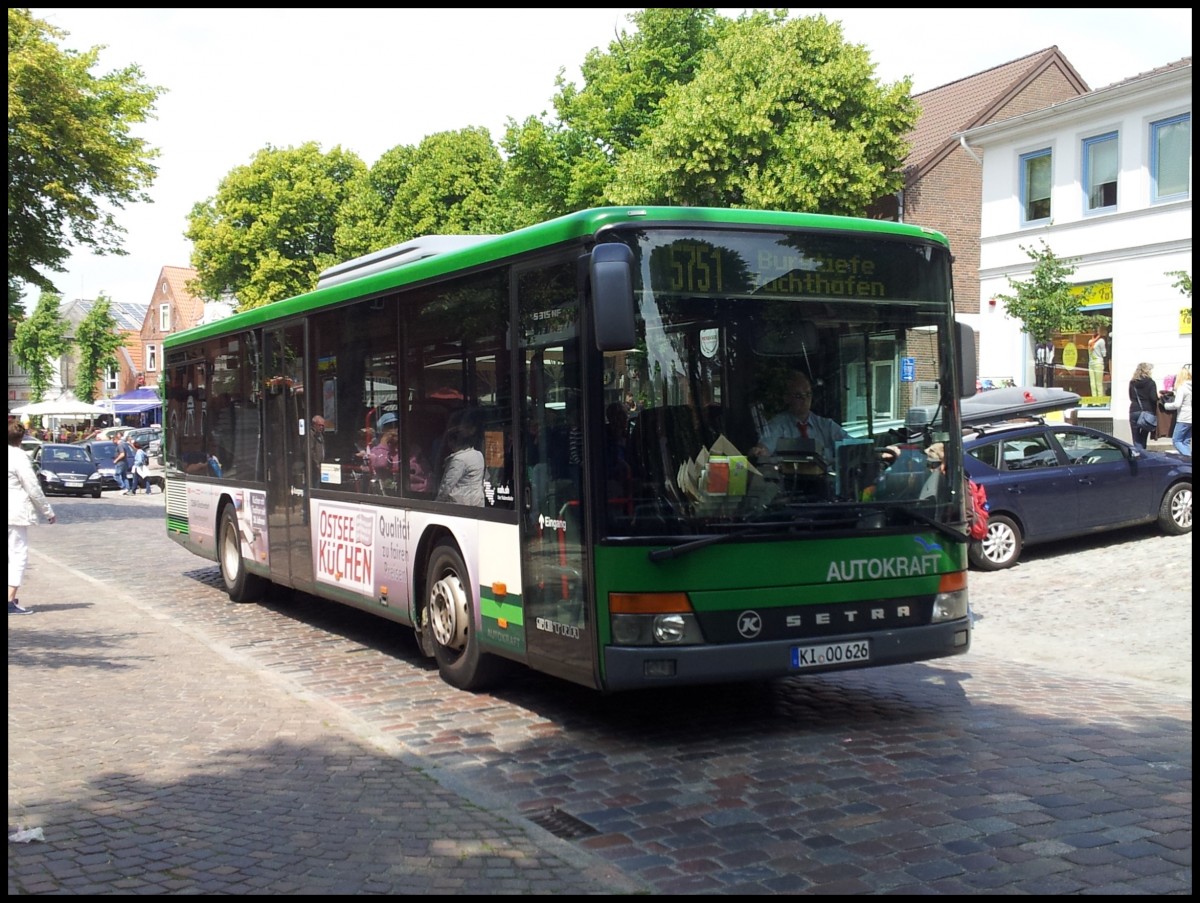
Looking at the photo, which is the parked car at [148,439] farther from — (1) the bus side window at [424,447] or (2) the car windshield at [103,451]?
(1) the bus side window at [424,447]

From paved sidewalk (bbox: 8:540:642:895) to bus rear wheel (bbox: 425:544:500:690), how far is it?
97 cm

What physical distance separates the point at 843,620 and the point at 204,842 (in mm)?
3575

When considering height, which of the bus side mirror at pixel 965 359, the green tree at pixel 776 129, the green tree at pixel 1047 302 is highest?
the green tree at pixel 776 129

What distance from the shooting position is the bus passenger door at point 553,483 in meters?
6.91

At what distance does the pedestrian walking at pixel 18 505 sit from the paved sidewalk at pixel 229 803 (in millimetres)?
3323

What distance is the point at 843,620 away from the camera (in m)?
7.04

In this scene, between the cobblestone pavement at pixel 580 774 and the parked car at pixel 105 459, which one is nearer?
the cobblestone pavement at pixel 580 774

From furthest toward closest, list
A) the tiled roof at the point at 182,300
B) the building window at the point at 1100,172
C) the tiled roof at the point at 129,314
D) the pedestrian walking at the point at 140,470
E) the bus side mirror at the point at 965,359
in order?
the tiled roof at the point at 129,314
the tiled roof at the point at 182,300
the pedestrian walking at the point at 140,470
the building window at the point at 1100,172
the bus side mirror at the point at 965,359

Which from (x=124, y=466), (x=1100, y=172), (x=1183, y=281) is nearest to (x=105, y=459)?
(x=124, y=466)

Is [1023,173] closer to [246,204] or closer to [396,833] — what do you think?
[396,833]

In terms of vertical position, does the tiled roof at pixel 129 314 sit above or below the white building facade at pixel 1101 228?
above

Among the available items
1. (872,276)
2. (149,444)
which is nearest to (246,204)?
(149,444)

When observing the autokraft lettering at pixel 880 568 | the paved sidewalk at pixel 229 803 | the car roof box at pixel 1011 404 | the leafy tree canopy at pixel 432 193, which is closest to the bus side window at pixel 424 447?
the paved sidewalk at pixel 229 803

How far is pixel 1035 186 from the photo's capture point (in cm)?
2841
